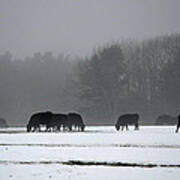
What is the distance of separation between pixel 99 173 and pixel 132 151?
6321mm

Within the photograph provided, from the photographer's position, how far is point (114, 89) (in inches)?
3401

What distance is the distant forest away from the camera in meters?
84.4

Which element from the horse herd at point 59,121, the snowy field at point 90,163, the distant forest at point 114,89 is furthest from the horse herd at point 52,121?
the distant forest at point 114,89

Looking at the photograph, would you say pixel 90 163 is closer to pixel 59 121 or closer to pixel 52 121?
pixel 52 121

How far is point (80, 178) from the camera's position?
14.9 m

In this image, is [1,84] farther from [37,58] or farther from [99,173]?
[99,173]

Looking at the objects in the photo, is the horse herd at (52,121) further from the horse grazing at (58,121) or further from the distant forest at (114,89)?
the distant forest at (114,89)

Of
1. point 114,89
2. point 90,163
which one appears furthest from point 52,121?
point 114,89

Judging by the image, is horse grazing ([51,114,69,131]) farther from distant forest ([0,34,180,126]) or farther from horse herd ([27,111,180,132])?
distant forest ([0,34,180,126])

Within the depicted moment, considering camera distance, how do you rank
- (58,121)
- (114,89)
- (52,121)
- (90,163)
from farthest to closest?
(114,89)
(58,121)
(52,121)
(90,163)

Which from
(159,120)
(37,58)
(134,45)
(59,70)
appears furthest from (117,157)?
(37,58)

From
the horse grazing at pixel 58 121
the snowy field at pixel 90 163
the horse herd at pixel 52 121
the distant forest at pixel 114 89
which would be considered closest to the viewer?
the snowy field at pixel 90 163

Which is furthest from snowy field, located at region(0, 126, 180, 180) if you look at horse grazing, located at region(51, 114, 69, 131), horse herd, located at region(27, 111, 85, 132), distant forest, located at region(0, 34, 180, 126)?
distant forest, located at region(0, 34, 180, 126)

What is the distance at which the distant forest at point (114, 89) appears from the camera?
84.4 m
